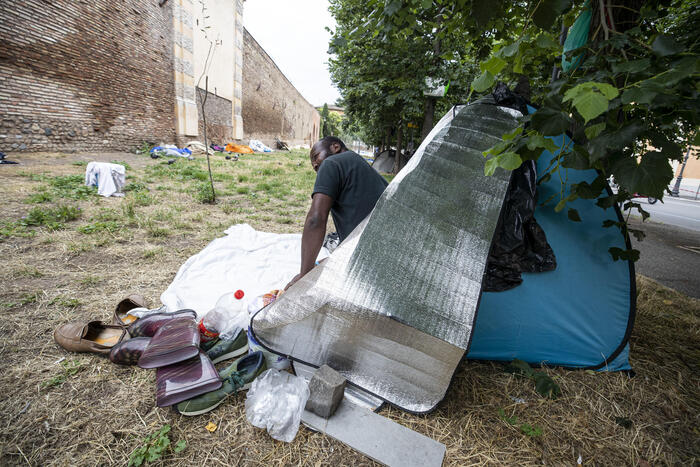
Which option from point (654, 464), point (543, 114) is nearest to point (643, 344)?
point (654, 464)

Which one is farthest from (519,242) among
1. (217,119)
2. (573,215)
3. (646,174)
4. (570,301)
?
(217,119)

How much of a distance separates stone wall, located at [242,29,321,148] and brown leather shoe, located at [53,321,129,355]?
18.3 metres

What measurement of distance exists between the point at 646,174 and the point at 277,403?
5.41 ft

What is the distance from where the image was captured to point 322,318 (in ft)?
4.74

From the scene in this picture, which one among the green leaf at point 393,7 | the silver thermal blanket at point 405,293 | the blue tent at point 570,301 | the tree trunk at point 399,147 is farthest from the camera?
the tree trunk at point 399,147

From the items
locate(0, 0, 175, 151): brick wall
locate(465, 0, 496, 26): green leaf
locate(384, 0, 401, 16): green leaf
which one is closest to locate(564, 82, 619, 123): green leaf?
locate(465, 0, 496, 26): green leaf

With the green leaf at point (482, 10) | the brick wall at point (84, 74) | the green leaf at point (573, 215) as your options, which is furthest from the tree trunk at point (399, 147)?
the green leaf at point (482, 10)

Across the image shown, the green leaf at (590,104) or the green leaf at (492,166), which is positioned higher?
the green leaf at (590,104)

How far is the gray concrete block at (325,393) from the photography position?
133 cm

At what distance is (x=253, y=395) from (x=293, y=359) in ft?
0.79

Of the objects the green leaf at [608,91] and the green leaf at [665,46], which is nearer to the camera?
the green leaf at [608,91]

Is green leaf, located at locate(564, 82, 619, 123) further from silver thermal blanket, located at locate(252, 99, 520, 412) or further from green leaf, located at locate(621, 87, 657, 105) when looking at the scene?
silver thermal blanket, located at locate(252, 99, 520, 412)

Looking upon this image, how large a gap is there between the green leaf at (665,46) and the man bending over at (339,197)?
144cm

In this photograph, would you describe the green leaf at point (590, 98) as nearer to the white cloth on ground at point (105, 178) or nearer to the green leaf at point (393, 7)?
the green leaf at point (393, 7)
